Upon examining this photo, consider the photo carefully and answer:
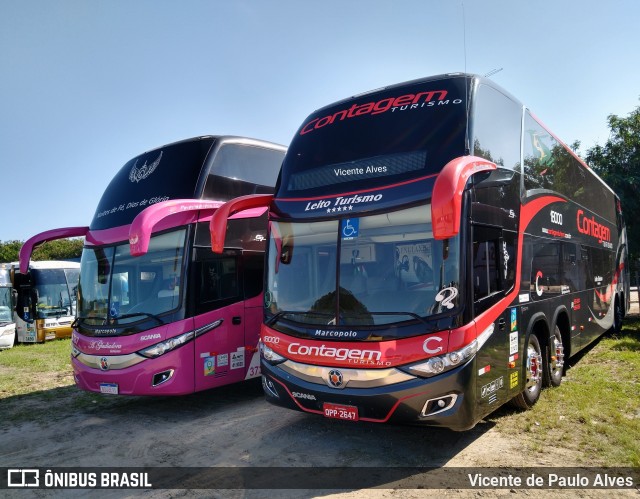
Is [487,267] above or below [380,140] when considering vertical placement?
below

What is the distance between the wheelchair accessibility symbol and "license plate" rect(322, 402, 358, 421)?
5.64 feet

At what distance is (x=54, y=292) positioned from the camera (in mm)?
18594

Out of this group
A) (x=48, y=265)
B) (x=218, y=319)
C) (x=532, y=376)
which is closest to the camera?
(x=532, y=376)

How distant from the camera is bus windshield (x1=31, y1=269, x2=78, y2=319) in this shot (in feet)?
59.5

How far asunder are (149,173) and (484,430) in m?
6.31

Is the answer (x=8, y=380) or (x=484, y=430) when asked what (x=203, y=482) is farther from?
(x=8, y=380)

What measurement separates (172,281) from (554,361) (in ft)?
18.8

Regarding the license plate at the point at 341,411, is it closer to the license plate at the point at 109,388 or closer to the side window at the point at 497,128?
the side window at the point at 497,128

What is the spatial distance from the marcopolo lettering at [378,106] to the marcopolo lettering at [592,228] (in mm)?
4973

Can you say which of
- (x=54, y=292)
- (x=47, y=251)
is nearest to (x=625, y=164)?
(x=54, y=292)

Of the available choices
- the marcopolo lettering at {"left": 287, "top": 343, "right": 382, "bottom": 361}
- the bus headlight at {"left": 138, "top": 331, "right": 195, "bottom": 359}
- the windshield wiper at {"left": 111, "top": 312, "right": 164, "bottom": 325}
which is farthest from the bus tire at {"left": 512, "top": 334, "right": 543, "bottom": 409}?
the windshield wiper at {"left": 111, "top": 312, "right": 164, "bottom": 325}

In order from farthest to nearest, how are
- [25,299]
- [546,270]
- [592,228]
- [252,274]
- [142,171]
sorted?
[25,299] < [592,228] < [142,171] < [252,274] < [546,270]

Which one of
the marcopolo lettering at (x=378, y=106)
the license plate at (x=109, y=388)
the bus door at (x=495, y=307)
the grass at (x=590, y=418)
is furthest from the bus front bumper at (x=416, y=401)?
the license plate at (x=109, y=388)

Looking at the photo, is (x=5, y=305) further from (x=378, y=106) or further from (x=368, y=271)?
(x=368, y=271)
